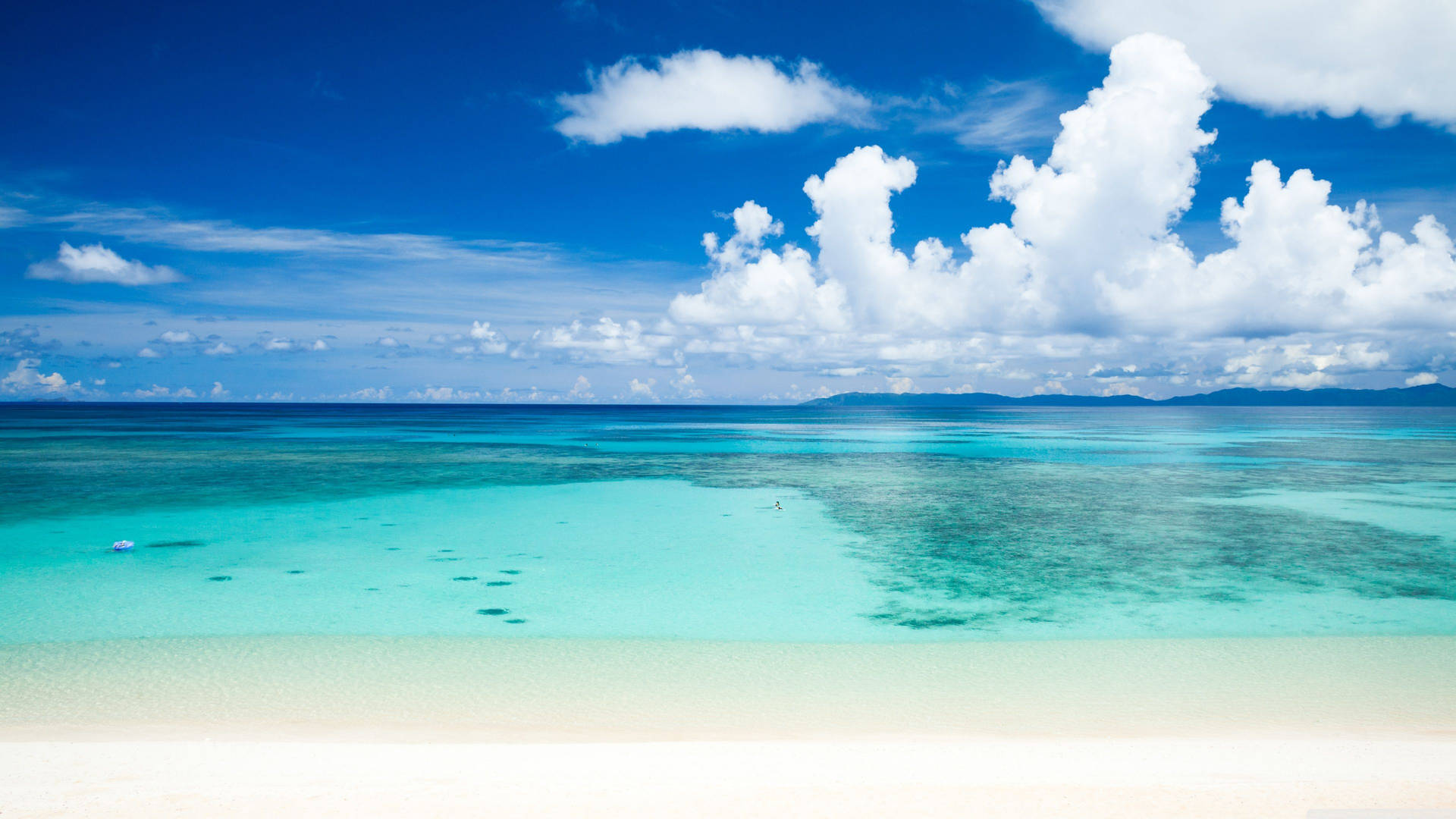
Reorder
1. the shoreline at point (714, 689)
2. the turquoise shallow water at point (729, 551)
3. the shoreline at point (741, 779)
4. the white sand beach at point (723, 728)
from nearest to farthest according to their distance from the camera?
the shoreline at point (741, 779) → the white sand beach at point (723, 728) → the shoreline at point (714, 689) → the turquoise shallow water at point (729, 551)

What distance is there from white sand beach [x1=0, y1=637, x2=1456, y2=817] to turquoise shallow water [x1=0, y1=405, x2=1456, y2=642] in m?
1.43

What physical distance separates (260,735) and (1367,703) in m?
15.1

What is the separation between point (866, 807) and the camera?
280 inches

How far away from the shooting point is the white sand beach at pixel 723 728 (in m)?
7.29

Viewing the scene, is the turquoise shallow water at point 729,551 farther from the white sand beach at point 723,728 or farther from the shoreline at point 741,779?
the shoreline at point 741,779

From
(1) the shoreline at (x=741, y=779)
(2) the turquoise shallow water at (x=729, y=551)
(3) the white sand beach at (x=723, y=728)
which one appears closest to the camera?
(1) the shoreline at (x=741, y=779)

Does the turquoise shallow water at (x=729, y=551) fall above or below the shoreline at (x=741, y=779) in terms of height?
below

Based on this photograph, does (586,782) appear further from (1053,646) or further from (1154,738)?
(1053,646)

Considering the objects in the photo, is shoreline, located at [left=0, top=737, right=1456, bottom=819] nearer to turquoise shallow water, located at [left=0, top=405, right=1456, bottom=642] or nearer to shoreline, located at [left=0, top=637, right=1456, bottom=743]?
shoreline, located at [left=0, top=637, right=1456, bottom=743]

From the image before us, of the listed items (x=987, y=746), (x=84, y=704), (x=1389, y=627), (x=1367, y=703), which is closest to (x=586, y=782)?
(x=987, y=746)

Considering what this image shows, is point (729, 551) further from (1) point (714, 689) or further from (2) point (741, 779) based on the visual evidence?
(2) point (741, 779)

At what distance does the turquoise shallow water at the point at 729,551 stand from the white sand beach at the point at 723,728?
1.43 meters

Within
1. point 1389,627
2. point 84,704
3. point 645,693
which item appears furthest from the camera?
point 1389,627

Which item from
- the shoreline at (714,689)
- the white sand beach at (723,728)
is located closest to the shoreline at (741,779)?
the white sand beach at (723,728)
